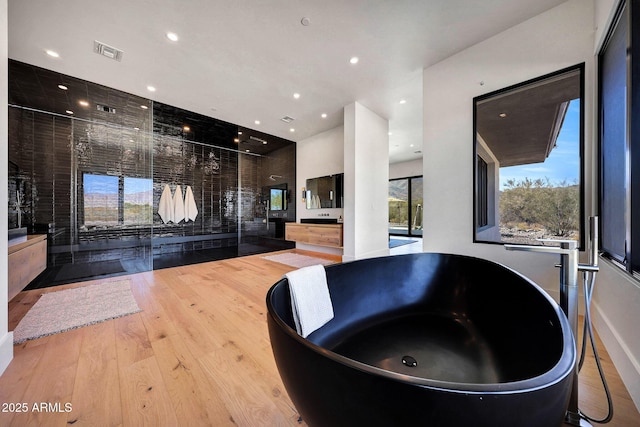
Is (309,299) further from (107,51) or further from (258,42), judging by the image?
(107,51)

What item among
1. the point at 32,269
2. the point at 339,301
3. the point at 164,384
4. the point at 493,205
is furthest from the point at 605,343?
the point at 32,269

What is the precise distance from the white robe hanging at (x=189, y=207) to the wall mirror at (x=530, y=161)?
5.41 m

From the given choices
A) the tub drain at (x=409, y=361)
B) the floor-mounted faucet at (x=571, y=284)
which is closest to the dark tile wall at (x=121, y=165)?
the tub drain at (x=409, y=361)

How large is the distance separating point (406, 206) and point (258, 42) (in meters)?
7.14

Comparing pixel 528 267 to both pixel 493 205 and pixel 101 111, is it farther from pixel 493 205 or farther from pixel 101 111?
pixel 101 111

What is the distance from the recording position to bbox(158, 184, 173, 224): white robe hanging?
4.76 m

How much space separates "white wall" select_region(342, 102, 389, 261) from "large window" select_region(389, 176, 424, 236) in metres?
3.99

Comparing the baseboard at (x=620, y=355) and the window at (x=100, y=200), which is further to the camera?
the window at (x=100, y=200)

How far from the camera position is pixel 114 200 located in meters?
3.89

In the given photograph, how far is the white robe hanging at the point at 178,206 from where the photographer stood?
4977 millimetres

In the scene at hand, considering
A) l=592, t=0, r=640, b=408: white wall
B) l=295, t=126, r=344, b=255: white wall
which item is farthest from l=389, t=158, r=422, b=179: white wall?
l=592, t=0, r=640, b=408: white wall

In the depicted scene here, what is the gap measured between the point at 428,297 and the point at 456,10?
2717 mm

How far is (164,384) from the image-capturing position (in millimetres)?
1244

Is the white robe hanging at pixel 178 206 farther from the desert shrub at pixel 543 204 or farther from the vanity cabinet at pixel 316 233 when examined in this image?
the desert shrub at pixel 543 204
